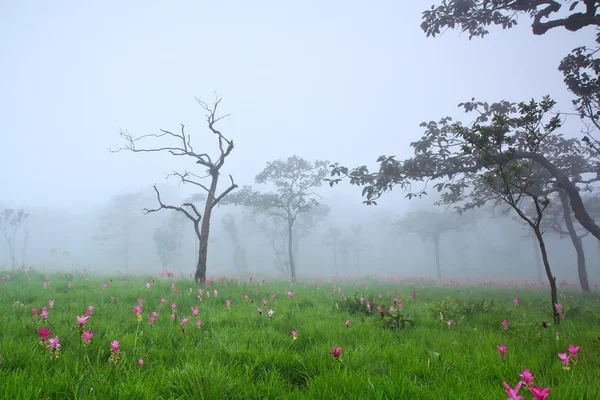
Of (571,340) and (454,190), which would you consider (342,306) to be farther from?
(454,190)

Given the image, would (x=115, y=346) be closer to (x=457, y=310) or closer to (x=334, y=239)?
(x=457, y=310)

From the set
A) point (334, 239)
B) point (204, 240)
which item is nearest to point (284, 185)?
point (204, 240)

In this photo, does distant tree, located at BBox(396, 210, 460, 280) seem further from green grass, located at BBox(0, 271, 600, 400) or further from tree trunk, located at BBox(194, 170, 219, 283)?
green grass, located at BBox(0, 271, 600, 400)

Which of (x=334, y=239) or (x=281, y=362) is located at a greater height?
(x=334, y=239)

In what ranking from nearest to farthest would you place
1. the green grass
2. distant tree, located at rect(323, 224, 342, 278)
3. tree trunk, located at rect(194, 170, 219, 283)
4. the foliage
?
the green grass < the foliage < tree trunk, located at rect(194, 170, 219, 283) < distant tree, located at rect(323, 224, 342, 278)

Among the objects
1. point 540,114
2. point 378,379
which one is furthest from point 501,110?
point 378,379

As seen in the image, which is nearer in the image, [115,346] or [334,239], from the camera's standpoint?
[115,346]

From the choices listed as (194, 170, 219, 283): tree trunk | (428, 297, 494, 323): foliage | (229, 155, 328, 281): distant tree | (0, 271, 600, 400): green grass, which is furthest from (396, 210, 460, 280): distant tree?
(0, 271, 600, 400): green grass

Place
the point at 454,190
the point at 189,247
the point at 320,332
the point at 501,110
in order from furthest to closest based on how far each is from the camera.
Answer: the point at 189,247 < the point at 454,190 < the point at 501,110 < the point at 320,332

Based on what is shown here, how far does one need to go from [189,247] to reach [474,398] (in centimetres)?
11071

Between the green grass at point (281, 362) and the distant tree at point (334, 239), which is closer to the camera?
the green grass at point (281, 362)

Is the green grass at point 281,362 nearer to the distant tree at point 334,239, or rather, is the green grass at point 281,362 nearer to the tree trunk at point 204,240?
the tree trunk at point 204,240

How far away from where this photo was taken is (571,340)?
3854 mm

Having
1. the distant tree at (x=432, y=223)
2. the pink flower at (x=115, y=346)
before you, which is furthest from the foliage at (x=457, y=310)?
the distant tree at (x=432, y=223)
